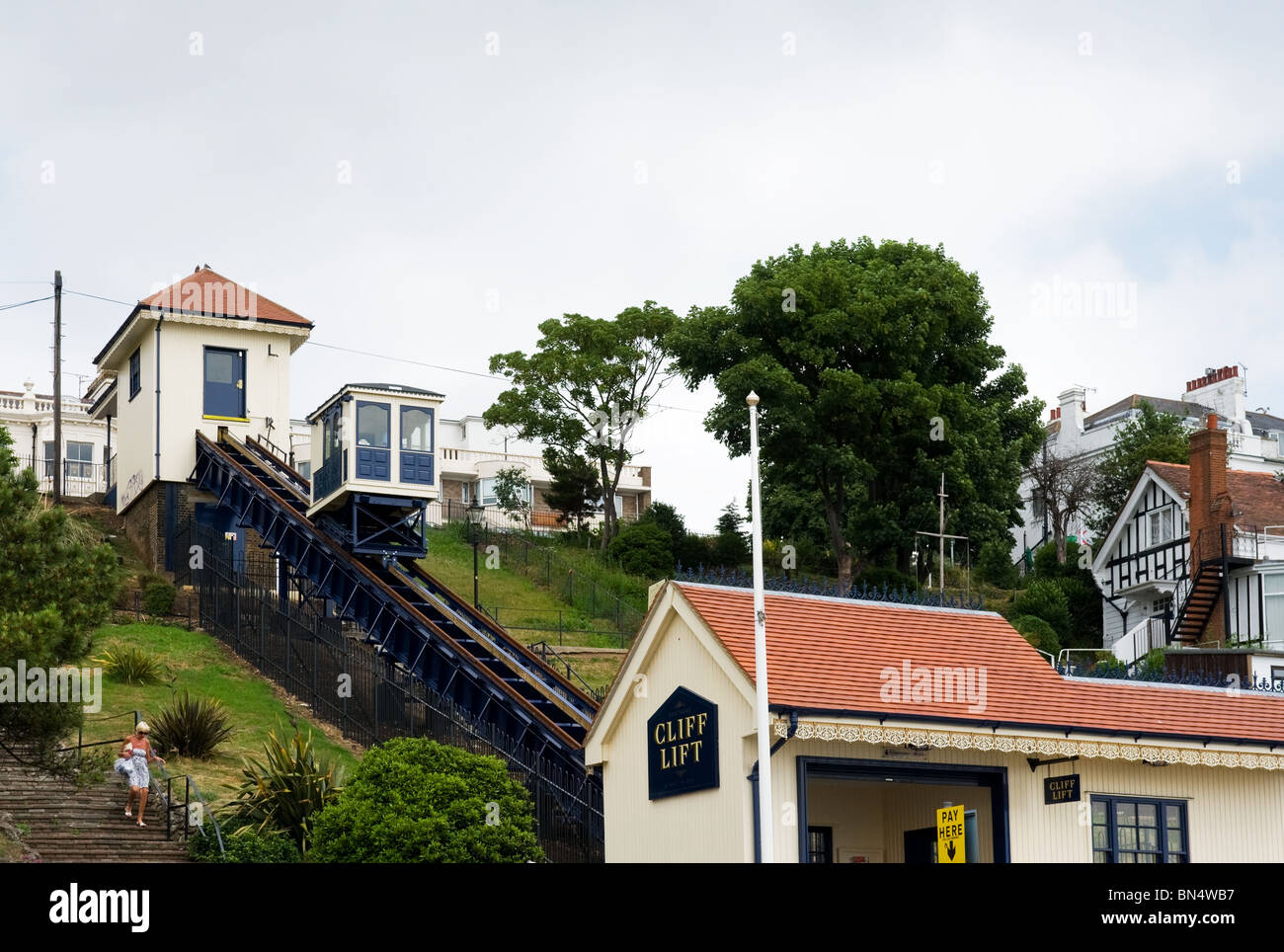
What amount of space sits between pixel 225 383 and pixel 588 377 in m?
16.5

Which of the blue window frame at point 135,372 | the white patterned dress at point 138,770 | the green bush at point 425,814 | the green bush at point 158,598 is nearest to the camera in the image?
the green bush at point 425,814

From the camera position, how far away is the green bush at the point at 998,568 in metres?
62.6

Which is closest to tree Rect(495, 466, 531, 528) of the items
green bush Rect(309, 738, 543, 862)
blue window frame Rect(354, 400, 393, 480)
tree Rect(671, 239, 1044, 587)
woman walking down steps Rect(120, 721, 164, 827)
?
tree Rect(671, 239, 1044, 587)

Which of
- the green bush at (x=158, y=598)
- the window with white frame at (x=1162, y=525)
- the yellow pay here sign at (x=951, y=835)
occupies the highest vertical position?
the window with white frame at (x=1162, y=525)

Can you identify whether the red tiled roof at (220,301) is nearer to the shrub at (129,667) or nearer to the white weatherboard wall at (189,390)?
the white weatherboard wall at (189,390)

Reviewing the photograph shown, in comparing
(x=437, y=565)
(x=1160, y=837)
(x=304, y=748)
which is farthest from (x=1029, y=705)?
(x=437, y=565)

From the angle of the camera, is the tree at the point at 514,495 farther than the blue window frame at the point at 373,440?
Yes

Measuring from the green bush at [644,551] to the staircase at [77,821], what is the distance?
3166cm

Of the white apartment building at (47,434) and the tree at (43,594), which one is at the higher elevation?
the white apartment building at (47,434)

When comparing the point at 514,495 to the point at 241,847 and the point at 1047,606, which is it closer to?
the point at 1047,606

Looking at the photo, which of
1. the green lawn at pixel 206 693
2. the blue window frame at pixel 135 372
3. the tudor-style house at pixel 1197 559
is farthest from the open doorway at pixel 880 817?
the blue window frame at pixel 135 372
